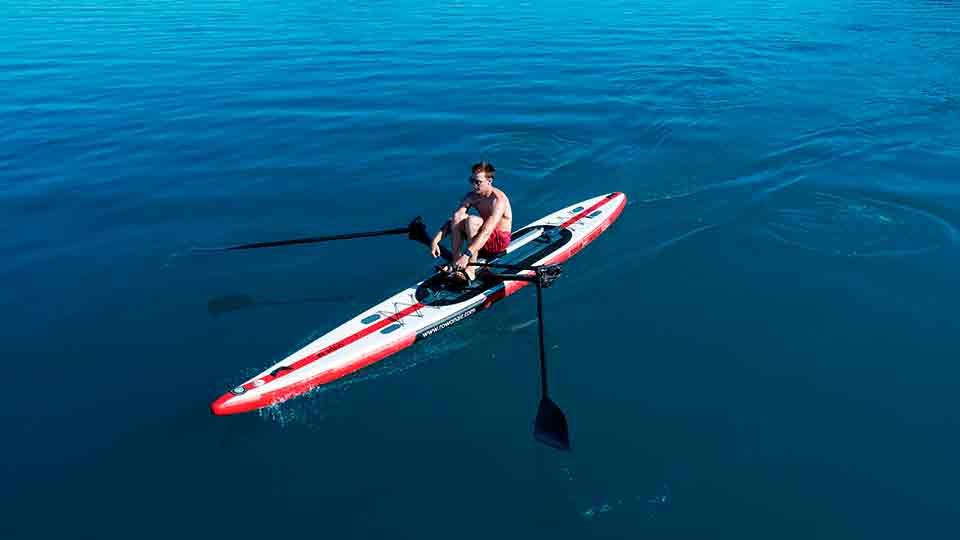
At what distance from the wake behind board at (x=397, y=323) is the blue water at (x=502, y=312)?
32 centimetres

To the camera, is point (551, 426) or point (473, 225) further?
point (473, 225)

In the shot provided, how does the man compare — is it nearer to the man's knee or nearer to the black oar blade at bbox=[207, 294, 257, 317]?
the man's knee

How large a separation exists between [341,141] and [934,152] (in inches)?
677

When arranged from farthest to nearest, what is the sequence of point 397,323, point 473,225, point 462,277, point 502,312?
point 502,312 → point 462,277 → point 473,225 → point 397,323

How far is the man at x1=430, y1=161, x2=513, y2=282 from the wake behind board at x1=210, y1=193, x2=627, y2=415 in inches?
21.5

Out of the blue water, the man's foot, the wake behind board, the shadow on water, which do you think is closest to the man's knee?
the man's foot

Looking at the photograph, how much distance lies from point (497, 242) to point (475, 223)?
A: 920mm

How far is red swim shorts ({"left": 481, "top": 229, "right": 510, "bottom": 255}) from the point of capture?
38.1 feet

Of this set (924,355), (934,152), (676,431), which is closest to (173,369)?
(676,431)

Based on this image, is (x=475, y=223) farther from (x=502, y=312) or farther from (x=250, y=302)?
(x=250, y=302)

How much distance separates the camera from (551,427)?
27.3 ft

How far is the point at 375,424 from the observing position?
8.98m

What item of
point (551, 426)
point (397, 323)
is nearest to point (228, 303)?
point (397, 323)

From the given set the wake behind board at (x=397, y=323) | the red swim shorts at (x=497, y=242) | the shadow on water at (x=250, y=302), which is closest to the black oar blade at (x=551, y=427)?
the wake behind board at (x=397, y=323)
